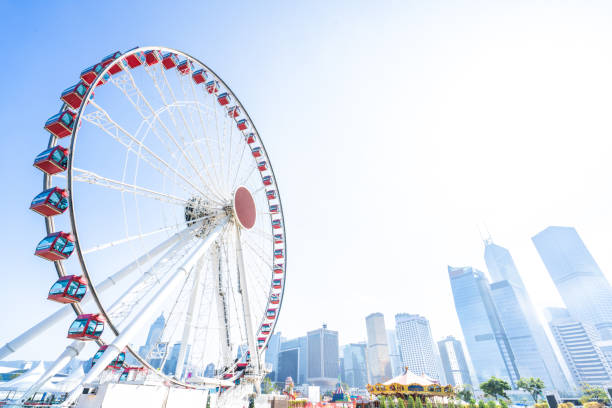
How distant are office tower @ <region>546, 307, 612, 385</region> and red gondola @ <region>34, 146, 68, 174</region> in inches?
7924

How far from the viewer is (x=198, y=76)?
24156mm

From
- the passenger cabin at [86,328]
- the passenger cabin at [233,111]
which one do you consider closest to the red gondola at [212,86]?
the passenger cabin at [233,111]

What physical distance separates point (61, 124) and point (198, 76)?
34.5 ft

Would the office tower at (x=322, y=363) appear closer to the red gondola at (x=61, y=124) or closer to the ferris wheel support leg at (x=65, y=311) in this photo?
the ferris wheel support leg at (x=65, y=311)

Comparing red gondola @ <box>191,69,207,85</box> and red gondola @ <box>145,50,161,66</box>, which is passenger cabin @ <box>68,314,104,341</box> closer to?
red gondola @ <box>145,50,161,66</box>

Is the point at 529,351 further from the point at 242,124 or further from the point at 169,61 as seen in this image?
the point at 169,61

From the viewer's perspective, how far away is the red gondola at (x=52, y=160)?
15.7m

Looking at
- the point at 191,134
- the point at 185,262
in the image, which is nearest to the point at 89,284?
the point at 185,262

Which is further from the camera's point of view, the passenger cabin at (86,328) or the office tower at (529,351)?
the office tower at (529,351)

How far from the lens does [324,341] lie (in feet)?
649

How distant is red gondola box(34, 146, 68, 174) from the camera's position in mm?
15688

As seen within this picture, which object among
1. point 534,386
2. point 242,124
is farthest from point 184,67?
point 534,386

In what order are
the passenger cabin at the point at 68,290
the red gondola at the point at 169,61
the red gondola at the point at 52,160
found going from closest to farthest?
the passenger cabin at the point at 68,290 < the red gondola at the point at 52,160 < the red gondola at the point at 169,61

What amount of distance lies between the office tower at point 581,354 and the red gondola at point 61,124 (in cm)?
20178
